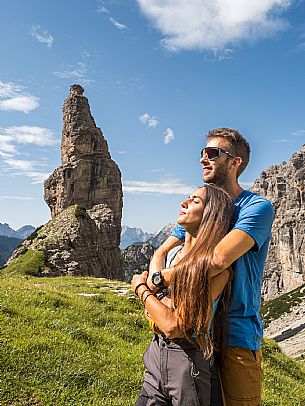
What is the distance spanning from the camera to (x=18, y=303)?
12.1 m

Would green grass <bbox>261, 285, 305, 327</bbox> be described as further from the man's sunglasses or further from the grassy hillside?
the man's sunglasses

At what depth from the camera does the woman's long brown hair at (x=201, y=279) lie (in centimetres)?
393

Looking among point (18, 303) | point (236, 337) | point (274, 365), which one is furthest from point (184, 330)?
point (274, 365)

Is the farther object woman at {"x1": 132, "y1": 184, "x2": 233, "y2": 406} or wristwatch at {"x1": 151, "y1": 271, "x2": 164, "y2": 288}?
wristwatch at {"x1": 151, "y1": 271, "x2": 164, "y2": 288}

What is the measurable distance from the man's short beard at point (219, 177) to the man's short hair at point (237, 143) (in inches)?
9.7

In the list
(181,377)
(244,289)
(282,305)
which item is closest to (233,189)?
(244,289)

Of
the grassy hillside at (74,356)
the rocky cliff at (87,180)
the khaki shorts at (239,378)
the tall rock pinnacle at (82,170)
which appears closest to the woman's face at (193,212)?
the khaki shorts at (239,378)

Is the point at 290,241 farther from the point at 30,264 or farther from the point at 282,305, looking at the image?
the point at 30,264

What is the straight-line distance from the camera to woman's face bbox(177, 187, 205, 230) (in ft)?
14.3

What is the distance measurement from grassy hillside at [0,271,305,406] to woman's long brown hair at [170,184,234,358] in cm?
461

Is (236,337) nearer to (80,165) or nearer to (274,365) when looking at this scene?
Result: (274,365)

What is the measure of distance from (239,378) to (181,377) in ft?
2.02

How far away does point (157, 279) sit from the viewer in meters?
4.43

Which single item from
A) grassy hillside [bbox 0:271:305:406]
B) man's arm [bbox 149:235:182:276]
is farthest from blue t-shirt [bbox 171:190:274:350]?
grassy hillside [bbox 0:271:305:406]
